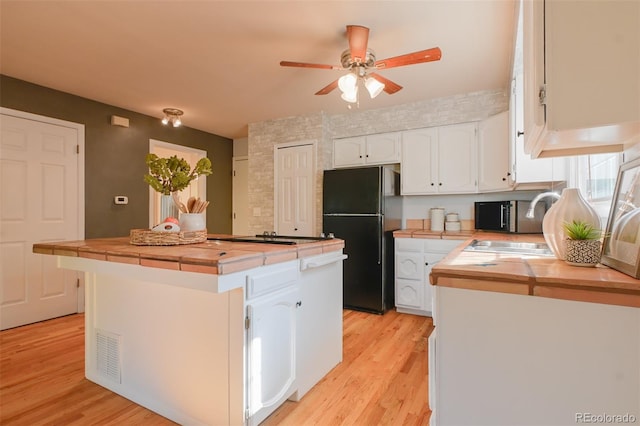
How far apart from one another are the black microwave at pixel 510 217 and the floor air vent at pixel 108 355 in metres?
3.22

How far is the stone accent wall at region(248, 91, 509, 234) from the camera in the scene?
346 centimetres

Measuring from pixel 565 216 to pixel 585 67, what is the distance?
60 cm

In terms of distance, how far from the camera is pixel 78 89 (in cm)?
339

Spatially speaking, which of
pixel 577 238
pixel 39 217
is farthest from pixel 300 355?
pixel 39 217

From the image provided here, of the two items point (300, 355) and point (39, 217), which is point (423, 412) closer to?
point (300, 355)

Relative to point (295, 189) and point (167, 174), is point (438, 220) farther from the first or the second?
point (167, 174)

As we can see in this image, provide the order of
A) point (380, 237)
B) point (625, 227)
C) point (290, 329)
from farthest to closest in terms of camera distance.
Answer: point (380, 237)
point (290, 329)
point (625, 227)

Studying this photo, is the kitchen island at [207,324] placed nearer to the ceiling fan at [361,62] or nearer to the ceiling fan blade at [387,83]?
the ceiling fan at [361,62]

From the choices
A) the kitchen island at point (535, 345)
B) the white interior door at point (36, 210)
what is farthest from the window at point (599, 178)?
the white interior door at point (36, 210)

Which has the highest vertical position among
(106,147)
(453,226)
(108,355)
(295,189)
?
(106,147)

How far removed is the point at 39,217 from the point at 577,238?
4.30m

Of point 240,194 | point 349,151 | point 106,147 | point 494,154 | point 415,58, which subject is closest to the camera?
point 415,58

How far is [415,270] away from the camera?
136 inches

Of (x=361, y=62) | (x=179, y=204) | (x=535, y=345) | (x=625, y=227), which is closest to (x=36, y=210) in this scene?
(x=179, y=204)
